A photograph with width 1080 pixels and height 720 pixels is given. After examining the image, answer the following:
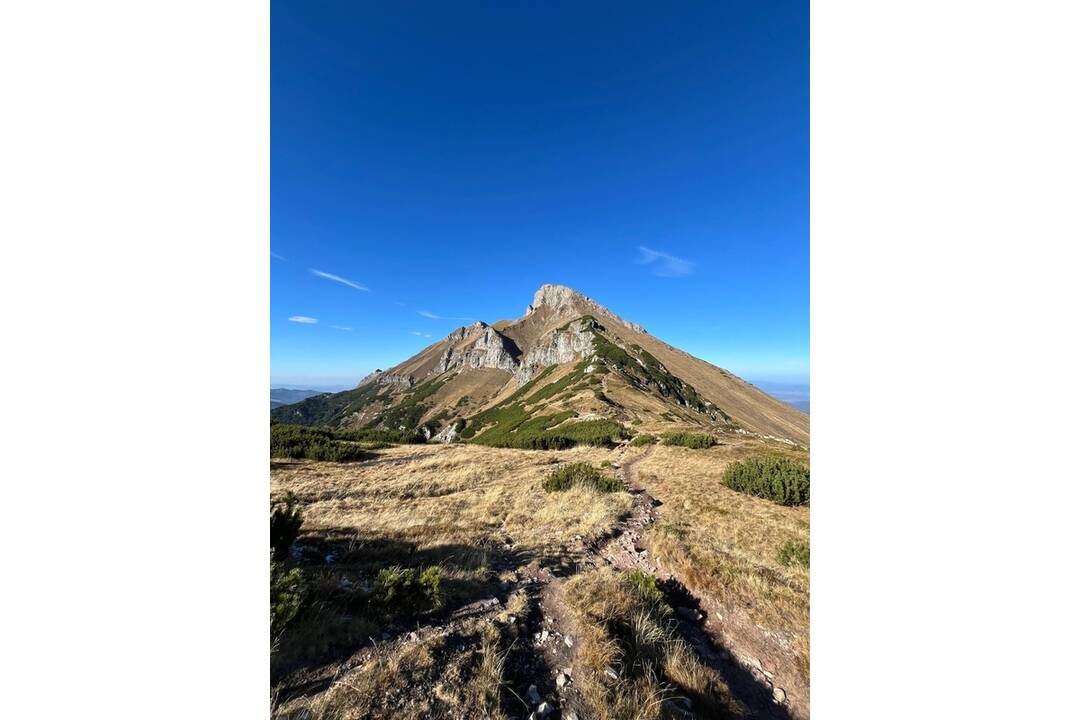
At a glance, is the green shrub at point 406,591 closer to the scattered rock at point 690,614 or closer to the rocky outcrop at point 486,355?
the scattered rock at point 690,614

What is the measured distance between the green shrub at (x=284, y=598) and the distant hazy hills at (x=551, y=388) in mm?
24811

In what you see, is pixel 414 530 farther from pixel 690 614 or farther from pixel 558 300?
pixel 558 300

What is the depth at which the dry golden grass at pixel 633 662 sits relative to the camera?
8.61 feet

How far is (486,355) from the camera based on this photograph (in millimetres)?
145125

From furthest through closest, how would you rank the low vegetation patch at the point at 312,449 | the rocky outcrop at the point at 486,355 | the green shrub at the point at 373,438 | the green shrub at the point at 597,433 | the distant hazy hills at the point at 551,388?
the rocky outcrop at the point at 486,355, the distant hazy hills at the point at 551,388, the green shrub at the point at 373,438, the green shrub at the point at 597,433, the low vegetation patch at the point at 312,449

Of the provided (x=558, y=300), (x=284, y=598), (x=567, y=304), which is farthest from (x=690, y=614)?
(x=558, y=300)

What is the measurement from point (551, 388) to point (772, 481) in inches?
2285

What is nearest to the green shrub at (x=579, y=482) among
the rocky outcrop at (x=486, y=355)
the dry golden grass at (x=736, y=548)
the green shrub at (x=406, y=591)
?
the dry golden grass at (x=736, y=548)

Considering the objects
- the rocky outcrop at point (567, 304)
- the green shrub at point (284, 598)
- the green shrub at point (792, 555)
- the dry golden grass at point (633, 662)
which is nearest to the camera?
the dry golden grass at point (633, 662)

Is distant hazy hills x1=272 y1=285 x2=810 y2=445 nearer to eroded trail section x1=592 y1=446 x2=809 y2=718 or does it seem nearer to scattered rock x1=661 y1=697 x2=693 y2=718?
eroded trail section x1=592 y1=446 x2=809 y2=718
